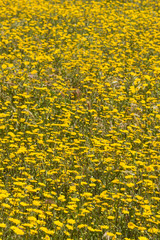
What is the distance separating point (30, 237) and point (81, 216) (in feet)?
1.94

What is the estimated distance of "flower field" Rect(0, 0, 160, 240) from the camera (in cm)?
340

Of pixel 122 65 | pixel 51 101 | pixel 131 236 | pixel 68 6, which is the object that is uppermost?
pixel 68 6

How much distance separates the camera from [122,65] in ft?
24.7

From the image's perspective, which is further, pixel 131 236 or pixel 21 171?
pixel 21 171

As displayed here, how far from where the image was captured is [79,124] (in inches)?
217

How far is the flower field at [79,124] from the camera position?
11.1ft

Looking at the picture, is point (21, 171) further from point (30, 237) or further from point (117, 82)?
point (117, 82)

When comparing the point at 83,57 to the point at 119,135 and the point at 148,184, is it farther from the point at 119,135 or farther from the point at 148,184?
the point at 148,184

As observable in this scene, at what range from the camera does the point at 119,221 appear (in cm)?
348

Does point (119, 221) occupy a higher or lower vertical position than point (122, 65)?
lower

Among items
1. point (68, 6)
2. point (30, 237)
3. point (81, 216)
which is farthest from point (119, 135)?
point (68, 6)

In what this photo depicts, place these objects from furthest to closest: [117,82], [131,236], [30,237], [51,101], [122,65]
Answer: [122,65]
[117,82]
[51,101]
[131,236]
[30,237]

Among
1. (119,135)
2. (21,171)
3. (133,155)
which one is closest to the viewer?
(21,171)

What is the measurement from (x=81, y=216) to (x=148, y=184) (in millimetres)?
661
